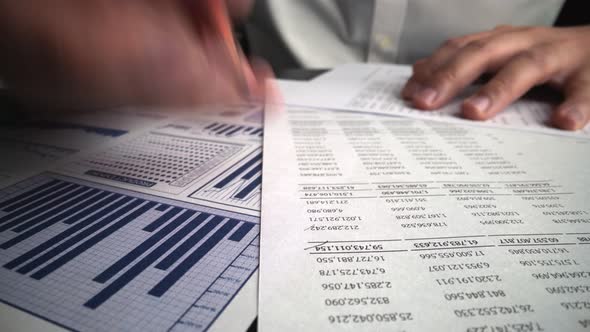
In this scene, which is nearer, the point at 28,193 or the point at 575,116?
the point at 28,193

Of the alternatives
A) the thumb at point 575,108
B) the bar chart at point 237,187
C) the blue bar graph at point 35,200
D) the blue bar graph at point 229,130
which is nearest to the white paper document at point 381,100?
the thumb at point 575,108

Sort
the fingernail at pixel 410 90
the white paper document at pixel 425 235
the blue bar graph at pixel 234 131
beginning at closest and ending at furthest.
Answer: the white paper document at pixel 425 235, the blue bar graph at pixel 234 131, the fingernail at pixel 410 90

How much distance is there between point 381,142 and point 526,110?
269 millimetres

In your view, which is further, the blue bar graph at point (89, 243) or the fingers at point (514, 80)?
the fingers at point (514, 80)

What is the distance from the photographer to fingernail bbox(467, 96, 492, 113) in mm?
454

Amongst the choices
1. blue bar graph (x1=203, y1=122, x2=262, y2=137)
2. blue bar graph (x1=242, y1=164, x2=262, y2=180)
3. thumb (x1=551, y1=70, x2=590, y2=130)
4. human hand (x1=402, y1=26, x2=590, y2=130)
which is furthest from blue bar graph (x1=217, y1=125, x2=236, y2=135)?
thumb (x1=551, y1=70, x2=590, y2=130)

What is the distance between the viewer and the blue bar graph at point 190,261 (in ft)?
0.63

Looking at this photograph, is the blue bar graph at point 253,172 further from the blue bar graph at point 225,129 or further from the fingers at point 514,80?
the fingers at point 514,80

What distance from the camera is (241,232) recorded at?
24cm

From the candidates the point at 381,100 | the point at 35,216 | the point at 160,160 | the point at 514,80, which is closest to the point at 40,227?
the point at 35,216

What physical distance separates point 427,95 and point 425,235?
323 millimetres

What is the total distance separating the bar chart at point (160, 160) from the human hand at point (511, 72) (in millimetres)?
326

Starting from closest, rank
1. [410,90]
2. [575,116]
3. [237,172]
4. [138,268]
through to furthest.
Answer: [138,268]
[237,172]
[575,116]
[410,90]

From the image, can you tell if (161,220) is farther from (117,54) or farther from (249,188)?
(117,54)
